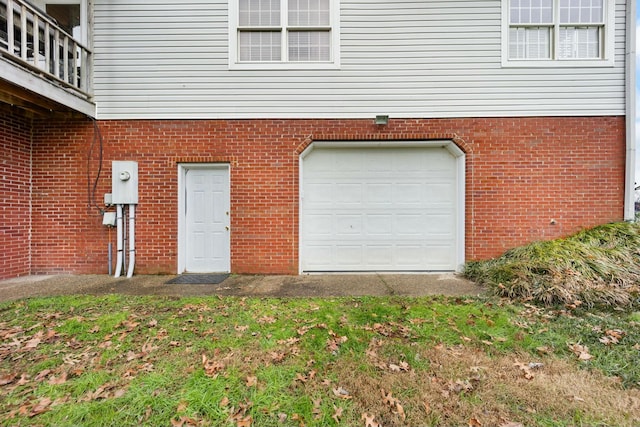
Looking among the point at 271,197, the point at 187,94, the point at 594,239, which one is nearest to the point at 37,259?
the point at 187,94

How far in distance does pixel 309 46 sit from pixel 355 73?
1.08 metres

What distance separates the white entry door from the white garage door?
168 cm

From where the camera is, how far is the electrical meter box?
A: 18.3 feet

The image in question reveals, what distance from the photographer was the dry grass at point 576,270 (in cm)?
398

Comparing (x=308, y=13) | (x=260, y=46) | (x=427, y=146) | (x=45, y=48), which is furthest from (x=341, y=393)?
(x=45, y=48)

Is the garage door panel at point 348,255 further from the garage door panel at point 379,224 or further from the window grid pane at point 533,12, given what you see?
the window grid pane at point 533,12

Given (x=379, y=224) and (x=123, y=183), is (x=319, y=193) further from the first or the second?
(x=123, y=183)

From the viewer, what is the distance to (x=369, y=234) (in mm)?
6008

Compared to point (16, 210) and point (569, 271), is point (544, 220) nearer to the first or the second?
point (569, 271)

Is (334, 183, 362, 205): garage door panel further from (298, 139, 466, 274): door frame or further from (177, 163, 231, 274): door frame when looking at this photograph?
(177, 163, 231, 274): door frame

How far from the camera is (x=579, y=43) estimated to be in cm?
580

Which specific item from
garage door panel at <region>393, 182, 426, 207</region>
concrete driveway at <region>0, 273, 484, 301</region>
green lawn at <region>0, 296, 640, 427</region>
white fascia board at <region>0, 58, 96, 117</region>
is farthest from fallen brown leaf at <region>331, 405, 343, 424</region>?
white fascia board at <region>0, 58, 96, 117</region>

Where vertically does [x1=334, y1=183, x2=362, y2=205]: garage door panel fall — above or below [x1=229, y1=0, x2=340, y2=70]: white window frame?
below

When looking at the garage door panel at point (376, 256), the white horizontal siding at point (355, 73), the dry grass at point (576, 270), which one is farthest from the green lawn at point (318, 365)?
the white horizontal siding at point (355, 73)
